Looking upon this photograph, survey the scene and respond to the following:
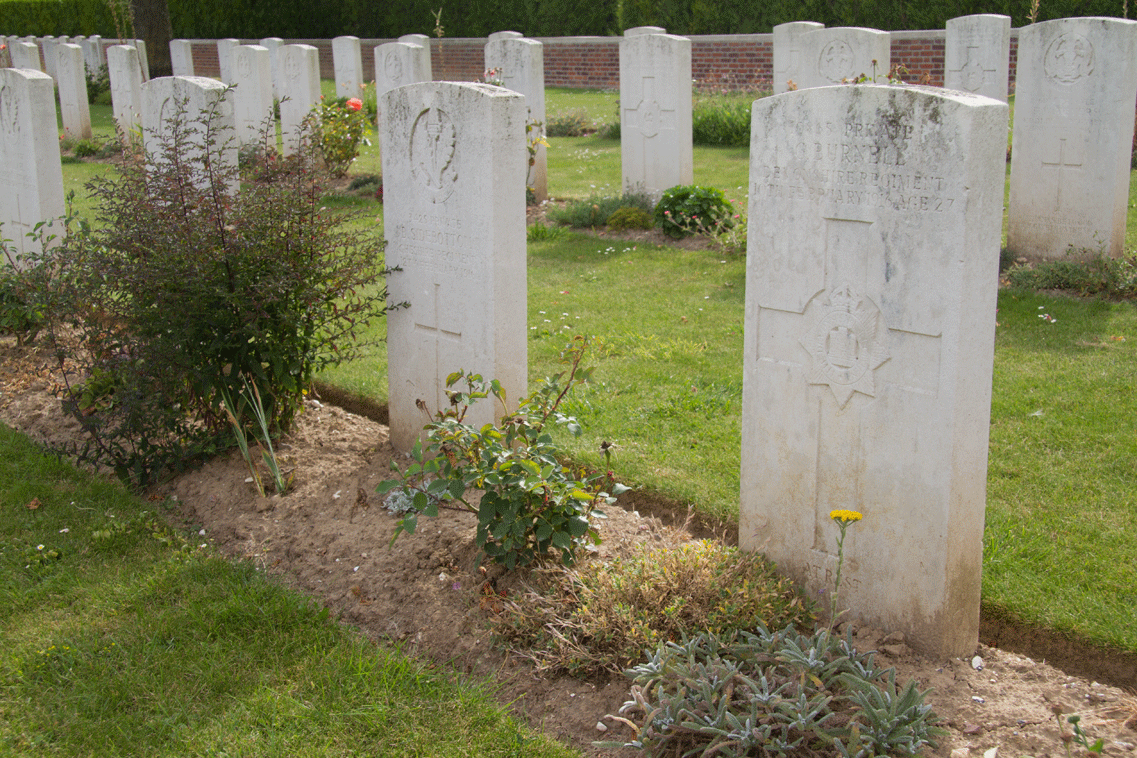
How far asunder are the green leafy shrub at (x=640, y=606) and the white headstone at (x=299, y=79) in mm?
11507

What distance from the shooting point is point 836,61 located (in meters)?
8.78

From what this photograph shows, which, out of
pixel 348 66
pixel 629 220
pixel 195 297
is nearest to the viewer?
pixel 195 297

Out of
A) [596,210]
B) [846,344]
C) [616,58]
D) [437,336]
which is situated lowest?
[437,336]

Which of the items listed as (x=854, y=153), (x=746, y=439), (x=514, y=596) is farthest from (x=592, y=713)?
(x=854, y=153)

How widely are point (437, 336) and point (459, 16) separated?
25547 mm

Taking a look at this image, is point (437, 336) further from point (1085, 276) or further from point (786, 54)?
point (786, 54)

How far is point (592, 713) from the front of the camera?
278cm

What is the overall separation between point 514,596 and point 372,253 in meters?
1.94

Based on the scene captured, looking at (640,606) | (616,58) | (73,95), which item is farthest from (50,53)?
(640,606)

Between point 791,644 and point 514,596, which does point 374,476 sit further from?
point 791,644

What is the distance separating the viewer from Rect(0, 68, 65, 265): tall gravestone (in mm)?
6246

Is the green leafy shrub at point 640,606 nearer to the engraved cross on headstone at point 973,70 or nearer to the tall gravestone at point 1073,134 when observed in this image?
the tall gravestone at point 1073,134

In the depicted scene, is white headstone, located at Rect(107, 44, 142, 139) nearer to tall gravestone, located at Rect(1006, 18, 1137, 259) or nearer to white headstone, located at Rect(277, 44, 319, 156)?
white headstone, located at Rect(277, 44, 319, 156)

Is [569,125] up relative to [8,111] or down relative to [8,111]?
down
